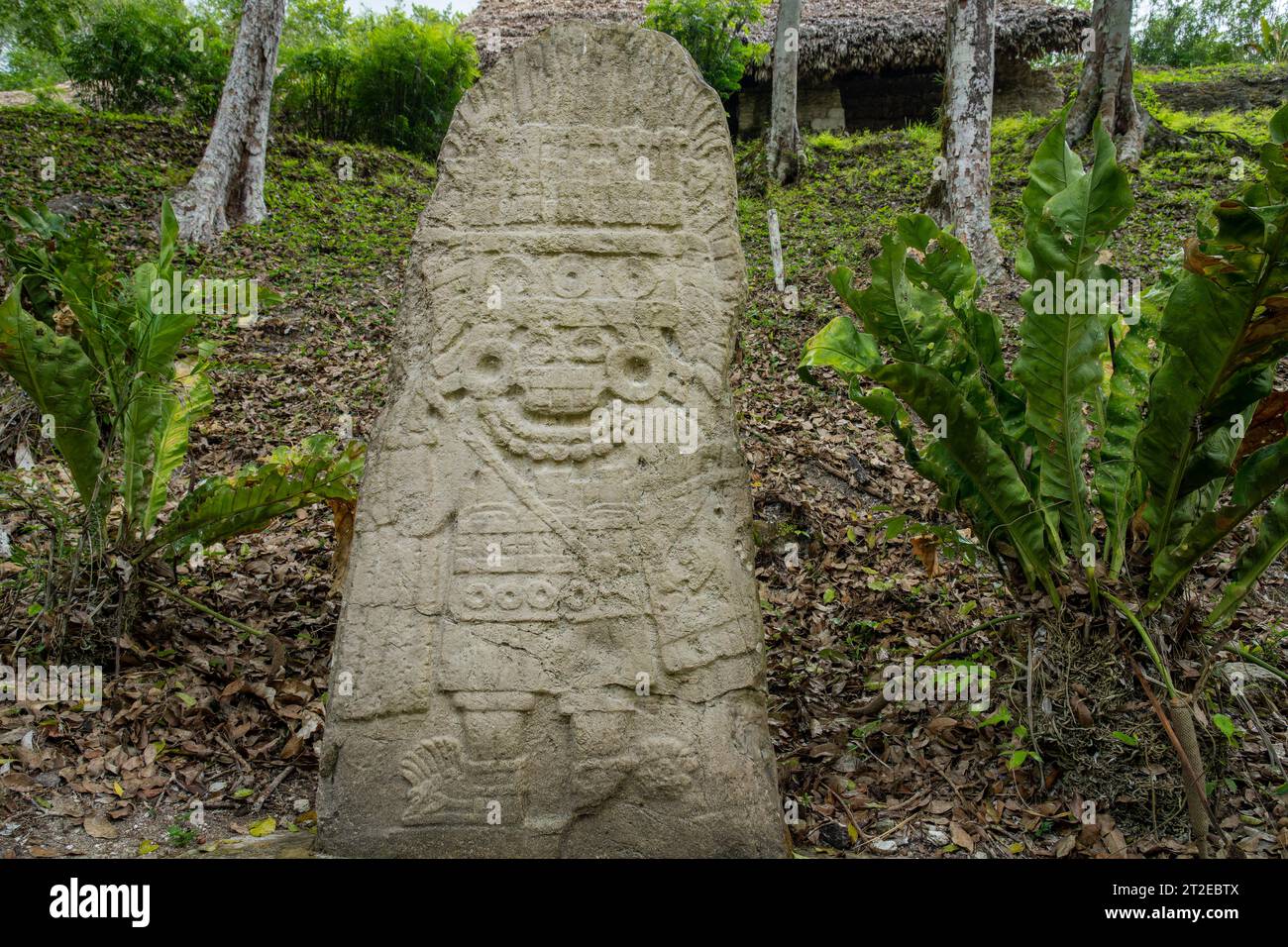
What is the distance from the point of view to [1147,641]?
125 inches

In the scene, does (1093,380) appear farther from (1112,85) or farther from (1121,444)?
(1112,85)

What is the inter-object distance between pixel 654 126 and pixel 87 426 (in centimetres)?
253

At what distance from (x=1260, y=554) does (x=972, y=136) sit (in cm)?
505

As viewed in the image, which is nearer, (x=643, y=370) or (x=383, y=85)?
(x=643, y=370)

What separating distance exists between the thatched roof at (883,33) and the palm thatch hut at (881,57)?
12mm

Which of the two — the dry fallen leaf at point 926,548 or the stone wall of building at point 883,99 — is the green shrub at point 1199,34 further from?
the dry fallen leaf at point 926,548

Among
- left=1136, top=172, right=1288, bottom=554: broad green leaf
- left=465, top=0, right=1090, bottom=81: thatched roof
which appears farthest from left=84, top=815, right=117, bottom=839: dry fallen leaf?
left=465, top=0, right=1090, bottom=81: thatched roof

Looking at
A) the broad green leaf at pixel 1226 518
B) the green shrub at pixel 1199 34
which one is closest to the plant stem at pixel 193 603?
the broad green leaf at pixel 1226 518

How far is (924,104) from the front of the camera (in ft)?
42.3

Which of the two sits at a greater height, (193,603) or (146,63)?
(146,63)

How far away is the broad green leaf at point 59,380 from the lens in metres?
3.74

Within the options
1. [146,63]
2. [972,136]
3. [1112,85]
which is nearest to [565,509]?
[972,136]

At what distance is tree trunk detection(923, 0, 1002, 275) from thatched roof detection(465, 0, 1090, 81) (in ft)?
16.3

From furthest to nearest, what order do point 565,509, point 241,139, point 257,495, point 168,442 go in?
point 241,139, point 168,442, point 257,495, point 565,509
